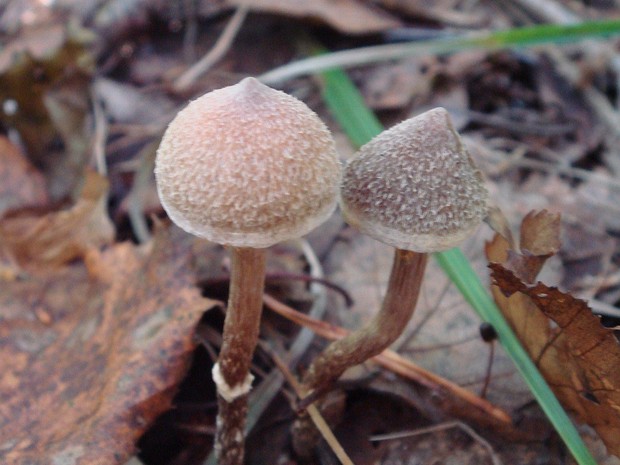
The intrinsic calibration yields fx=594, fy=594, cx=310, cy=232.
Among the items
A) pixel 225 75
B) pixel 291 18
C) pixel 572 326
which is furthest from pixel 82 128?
pixel 572 326

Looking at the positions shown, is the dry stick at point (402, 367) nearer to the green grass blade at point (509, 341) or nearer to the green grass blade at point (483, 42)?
the green grass blade at point (509, 341)

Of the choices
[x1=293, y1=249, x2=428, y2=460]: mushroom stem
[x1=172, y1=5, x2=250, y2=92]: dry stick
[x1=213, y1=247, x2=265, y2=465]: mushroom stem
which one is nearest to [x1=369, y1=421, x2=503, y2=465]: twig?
[x1=293, y1=249, x2=428, y2=460]: mushroom stem

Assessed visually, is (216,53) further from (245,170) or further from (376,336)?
(245,170)

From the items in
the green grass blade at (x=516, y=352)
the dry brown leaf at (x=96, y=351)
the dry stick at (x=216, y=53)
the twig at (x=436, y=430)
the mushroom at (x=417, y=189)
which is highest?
the mushroom at (x=417, y=189)

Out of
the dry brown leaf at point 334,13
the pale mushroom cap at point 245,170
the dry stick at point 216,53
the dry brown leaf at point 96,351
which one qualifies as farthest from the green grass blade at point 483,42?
the pale mushroom cap at point 245,170

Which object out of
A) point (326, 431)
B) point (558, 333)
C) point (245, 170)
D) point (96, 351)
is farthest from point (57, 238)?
point (558, 333)

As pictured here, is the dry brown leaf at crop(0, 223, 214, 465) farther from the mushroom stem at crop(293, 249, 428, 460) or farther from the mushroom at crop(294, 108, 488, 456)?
the mushroom at crop(294, 108, 488, 456)
